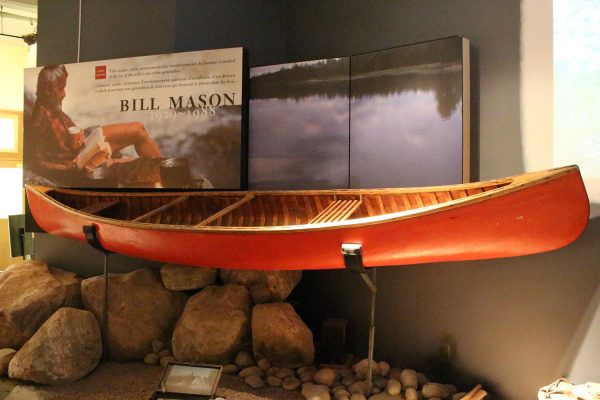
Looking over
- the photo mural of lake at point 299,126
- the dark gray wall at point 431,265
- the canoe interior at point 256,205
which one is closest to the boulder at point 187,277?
the canoe interior at point 256,205

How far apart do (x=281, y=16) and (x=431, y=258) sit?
3.13 meters

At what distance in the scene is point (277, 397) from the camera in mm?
2857

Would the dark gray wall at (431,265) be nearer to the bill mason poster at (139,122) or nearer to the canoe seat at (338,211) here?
the bill mason poster at (139,122)

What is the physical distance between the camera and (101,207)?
3.79 m

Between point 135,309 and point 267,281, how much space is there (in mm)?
1084

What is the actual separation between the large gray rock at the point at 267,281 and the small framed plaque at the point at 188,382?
0.96 meters

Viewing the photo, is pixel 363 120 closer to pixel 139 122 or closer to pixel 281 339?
pixel 281 339

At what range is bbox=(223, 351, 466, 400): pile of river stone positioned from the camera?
9.13 ft

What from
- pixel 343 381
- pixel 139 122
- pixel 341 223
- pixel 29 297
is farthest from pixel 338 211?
pixel 29 297

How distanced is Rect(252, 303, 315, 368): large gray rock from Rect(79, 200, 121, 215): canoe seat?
5.33 ft

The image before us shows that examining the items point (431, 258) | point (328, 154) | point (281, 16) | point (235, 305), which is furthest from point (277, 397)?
point (281, 16)

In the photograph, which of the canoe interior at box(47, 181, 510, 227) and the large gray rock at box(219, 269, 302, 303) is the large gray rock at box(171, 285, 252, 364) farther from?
the canoe interior at box(47, 181, 510, 227)

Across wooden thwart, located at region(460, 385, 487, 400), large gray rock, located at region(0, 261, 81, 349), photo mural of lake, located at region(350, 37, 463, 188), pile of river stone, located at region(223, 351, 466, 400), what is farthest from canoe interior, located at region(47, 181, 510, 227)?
wooden thwart, located at region(460, 385, 487, 400)

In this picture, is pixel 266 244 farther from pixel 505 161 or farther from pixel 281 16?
pixel 281 16
